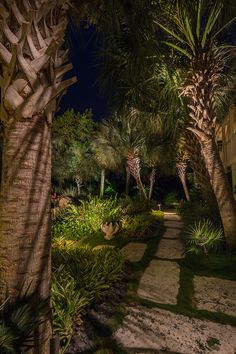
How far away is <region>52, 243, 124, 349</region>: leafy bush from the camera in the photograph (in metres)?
2.89

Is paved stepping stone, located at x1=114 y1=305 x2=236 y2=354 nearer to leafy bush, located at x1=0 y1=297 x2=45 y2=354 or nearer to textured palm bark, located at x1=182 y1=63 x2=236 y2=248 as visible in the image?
leafy bush, located at x1=0 y1=297 x2=45 y2=354

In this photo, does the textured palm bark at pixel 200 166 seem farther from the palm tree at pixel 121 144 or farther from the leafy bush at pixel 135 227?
the palm tree at pixel 121 144

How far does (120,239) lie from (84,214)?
2766 mm

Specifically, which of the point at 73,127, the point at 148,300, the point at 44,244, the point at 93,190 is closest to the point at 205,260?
the point at 148,300

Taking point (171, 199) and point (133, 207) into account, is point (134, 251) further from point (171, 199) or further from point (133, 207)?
point (171, 199)

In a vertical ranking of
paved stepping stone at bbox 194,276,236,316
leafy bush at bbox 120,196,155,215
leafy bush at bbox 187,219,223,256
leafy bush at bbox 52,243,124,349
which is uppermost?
leafy bush at bbox 120,196,155,215

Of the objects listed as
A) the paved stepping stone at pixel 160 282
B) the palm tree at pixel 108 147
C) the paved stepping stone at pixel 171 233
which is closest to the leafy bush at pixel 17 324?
the paved stepping stone at pixel 160 282

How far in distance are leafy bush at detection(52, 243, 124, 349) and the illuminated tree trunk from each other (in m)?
0.62

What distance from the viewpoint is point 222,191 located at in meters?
6.51

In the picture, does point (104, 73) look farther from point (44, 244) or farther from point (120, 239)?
point (120, 239)

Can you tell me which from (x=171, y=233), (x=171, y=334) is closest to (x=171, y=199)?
(x=171, y=233)

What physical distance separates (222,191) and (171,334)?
14.0 ft

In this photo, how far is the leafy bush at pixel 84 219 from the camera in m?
9.49

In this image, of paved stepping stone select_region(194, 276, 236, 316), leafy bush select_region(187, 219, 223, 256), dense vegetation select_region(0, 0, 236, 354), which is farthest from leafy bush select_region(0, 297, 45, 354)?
leafy bush select_region(187, 219, 223, 256)
